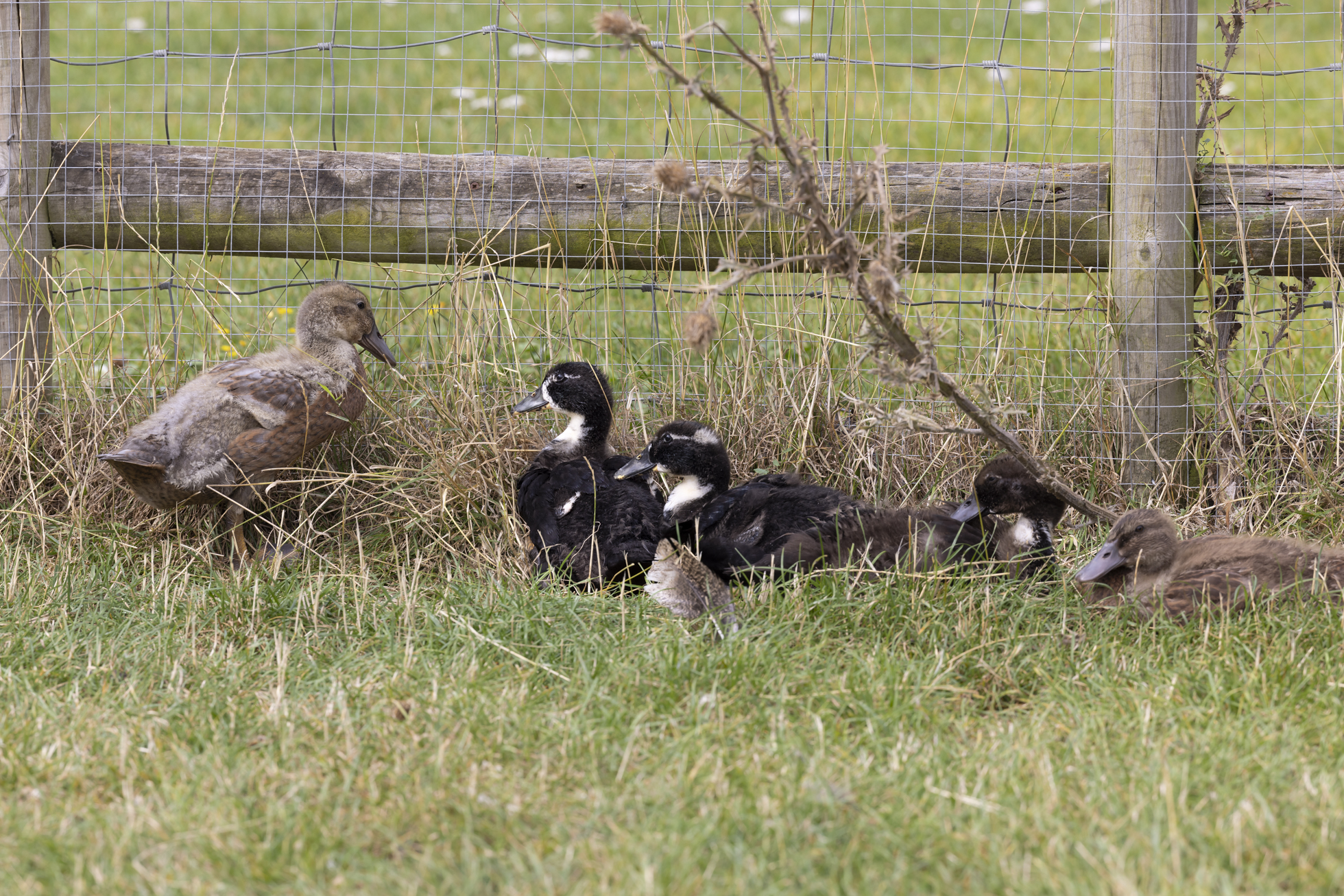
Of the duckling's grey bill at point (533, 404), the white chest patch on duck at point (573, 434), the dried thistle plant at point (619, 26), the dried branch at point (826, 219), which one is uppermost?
the dried thistle plant at point (619, 26)

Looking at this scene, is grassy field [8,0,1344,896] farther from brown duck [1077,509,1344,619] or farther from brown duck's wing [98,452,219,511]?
brown duck's wing [98,452,219,511]

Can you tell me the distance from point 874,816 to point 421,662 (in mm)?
1420

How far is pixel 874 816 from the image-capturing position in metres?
2.63

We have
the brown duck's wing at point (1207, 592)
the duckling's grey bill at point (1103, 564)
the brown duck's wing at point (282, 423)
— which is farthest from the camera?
the brown duck's wing at point (282, 423)

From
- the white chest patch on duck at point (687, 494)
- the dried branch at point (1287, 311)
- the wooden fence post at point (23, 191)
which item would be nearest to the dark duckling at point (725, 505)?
the white chest patch on duck at point (687, 494)

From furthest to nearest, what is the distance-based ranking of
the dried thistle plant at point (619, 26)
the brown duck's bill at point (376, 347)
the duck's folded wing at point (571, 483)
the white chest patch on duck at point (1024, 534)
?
1. the brown duck's bill at point (376, 347)
2. the duck's folded wing at point (571, 483)
3. the white chest patch on duck at point (1024, 534)
4. the dried thistle plant at point (619, 26)

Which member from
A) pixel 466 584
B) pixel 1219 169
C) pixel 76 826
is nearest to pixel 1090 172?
pixel 1219 169

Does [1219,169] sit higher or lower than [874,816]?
higher

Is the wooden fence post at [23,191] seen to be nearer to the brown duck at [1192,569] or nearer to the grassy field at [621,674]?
the grassy field at [621,674]

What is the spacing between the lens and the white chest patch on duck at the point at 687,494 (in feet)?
14.4

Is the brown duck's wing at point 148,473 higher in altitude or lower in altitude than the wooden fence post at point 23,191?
lower

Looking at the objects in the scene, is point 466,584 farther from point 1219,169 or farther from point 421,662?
point 1219,169

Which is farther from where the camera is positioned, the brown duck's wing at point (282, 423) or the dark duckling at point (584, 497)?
the brown duck's wing at point (282, 423)

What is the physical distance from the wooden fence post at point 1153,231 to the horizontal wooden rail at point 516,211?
15 centimetres
